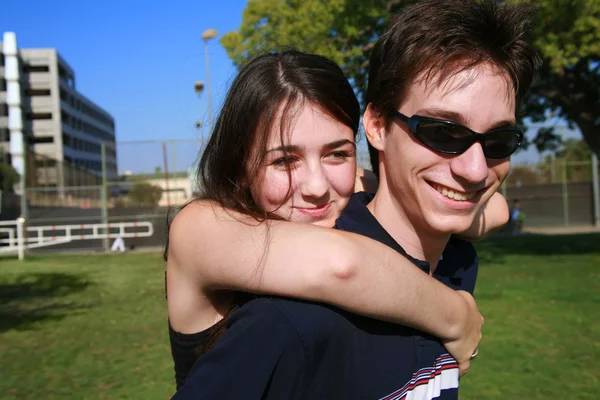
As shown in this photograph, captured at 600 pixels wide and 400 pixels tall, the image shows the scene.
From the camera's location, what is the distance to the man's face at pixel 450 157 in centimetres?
136

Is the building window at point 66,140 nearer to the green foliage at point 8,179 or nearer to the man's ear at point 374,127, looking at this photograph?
the green foliage at point 8,179

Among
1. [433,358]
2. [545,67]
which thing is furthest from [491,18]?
[545,67]

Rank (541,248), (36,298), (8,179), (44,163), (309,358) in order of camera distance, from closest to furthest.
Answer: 1. (309,358)
2. (36,298)
3. (541,248)
4. (44,163)
5. (8,179)

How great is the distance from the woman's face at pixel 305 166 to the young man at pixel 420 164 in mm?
169

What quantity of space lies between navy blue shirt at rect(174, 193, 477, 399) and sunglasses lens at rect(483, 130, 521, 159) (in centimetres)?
50

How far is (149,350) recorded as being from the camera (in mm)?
Answer: 6582

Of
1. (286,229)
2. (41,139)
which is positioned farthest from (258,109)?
(41,139)

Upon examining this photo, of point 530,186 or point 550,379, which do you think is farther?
point 530,186

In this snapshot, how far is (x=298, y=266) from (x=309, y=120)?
1.95 ft

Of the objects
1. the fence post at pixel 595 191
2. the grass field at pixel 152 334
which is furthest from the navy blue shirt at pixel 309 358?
the fence post at pixel 595 191

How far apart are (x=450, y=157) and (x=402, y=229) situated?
0.26 metres

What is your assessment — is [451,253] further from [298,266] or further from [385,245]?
[298,266]

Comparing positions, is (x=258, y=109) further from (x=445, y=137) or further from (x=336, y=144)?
(x=445, y=137)

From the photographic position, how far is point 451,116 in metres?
1.36
